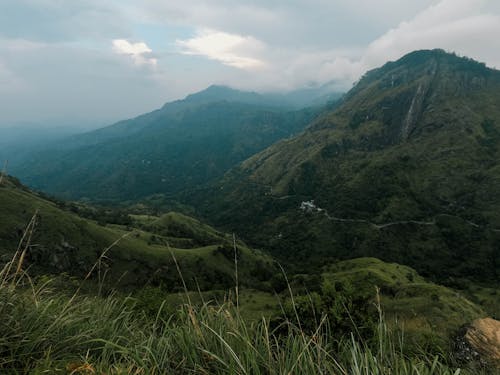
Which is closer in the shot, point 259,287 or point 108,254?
point 259,287

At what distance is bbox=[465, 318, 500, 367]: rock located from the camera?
15.9 meters

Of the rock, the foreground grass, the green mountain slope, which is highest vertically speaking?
the foreground grass

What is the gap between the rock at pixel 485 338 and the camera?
52.0 ft

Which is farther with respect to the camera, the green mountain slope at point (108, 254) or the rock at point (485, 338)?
the green mountain slope at point (108, 254)

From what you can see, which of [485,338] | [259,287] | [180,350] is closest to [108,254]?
[259,287]

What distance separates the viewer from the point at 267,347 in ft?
12.1

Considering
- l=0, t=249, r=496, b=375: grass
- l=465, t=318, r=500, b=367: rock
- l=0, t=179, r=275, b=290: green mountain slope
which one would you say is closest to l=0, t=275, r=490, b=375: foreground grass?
l=0, t=249, r=496, b=375: grass

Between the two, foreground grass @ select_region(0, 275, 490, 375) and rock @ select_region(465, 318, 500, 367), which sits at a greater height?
foreground grass @ select_region(0, 275, 490, 375)

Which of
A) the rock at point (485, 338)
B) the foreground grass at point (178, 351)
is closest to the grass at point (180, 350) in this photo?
the foreground grass at point (178, 351)

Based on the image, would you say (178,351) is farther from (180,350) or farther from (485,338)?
(485,338)

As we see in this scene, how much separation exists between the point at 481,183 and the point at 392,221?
186 feet

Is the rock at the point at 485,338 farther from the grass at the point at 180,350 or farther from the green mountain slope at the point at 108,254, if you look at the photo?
the green mountain slope at the point at 108,254

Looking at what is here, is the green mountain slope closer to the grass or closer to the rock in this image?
the rock

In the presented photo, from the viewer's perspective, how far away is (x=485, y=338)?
17.3 metres
